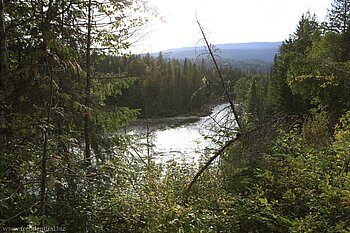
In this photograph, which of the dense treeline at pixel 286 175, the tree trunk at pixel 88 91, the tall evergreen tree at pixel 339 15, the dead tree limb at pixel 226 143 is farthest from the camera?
the tall evergreen tree at pixel 339 15

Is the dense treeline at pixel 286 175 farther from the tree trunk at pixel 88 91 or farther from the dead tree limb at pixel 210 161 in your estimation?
the tree trunk at pixel 88 91

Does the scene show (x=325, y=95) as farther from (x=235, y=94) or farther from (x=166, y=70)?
(x=166, y=70)

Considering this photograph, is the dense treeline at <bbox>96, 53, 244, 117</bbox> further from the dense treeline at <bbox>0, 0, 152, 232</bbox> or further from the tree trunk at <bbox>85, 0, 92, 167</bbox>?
the dense treeline at <bbox>0, 0, 152, 232</bbox>

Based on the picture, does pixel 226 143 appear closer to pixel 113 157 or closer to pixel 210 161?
pixel 210 161

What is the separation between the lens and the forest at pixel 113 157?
320 centimetres

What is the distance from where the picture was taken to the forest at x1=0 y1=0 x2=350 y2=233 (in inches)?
126

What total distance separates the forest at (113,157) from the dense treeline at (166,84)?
0.05 metres

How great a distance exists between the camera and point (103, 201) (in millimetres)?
3672

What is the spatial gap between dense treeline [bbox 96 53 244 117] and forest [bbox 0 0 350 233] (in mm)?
50

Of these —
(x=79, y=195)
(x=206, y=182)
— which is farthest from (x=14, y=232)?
(x=206, y=182)

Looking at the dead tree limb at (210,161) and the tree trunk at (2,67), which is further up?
the tree trunk at (2,67)

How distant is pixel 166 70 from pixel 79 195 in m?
36.4

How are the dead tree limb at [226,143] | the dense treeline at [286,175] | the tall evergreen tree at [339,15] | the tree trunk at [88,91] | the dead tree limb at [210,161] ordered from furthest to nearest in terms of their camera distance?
the tall evergreen tree at [339,15]
the tree trunk at [88,91]
the dead tree limb at [226,143]
the dead tree limb at [210,161]
the dense treeline at [286,175]

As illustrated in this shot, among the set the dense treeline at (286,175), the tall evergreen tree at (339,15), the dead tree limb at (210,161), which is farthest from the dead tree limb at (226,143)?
Result: the tall evergreen tree at (339,15)
